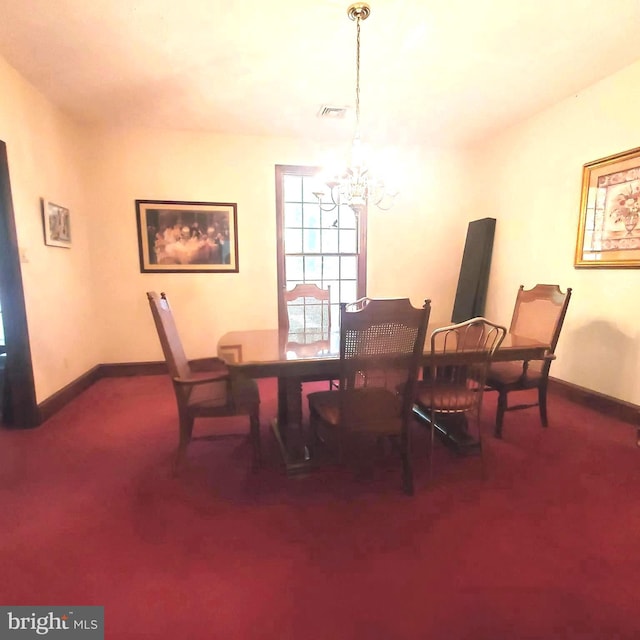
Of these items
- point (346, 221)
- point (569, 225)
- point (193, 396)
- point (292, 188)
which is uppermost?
point (292, 188)

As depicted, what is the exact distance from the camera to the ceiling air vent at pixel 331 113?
133 inches

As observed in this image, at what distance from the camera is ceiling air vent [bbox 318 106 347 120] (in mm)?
3383

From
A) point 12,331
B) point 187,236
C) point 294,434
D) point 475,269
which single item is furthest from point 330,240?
point 12,331

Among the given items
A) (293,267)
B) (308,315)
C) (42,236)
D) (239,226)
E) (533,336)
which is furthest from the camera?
(293,267)

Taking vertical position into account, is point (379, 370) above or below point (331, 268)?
below

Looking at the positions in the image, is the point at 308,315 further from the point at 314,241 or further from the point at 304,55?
the point at 304,55

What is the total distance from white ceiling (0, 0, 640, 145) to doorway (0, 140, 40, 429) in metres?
0.93

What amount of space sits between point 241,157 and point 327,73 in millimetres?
1560

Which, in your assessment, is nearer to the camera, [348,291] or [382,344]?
[382,344]

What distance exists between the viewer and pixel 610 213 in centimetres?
293

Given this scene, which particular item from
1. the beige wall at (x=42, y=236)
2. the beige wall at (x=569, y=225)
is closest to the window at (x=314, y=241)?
A: the beige wall at (x=569, y=225)

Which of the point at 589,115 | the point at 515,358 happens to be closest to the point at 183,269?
the point at 515,358

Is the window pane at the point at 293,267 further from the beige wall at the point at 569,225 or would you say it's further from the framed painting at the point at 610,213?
the framed painting at the point at 610,213

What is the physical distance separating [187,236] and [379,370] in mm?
3014
